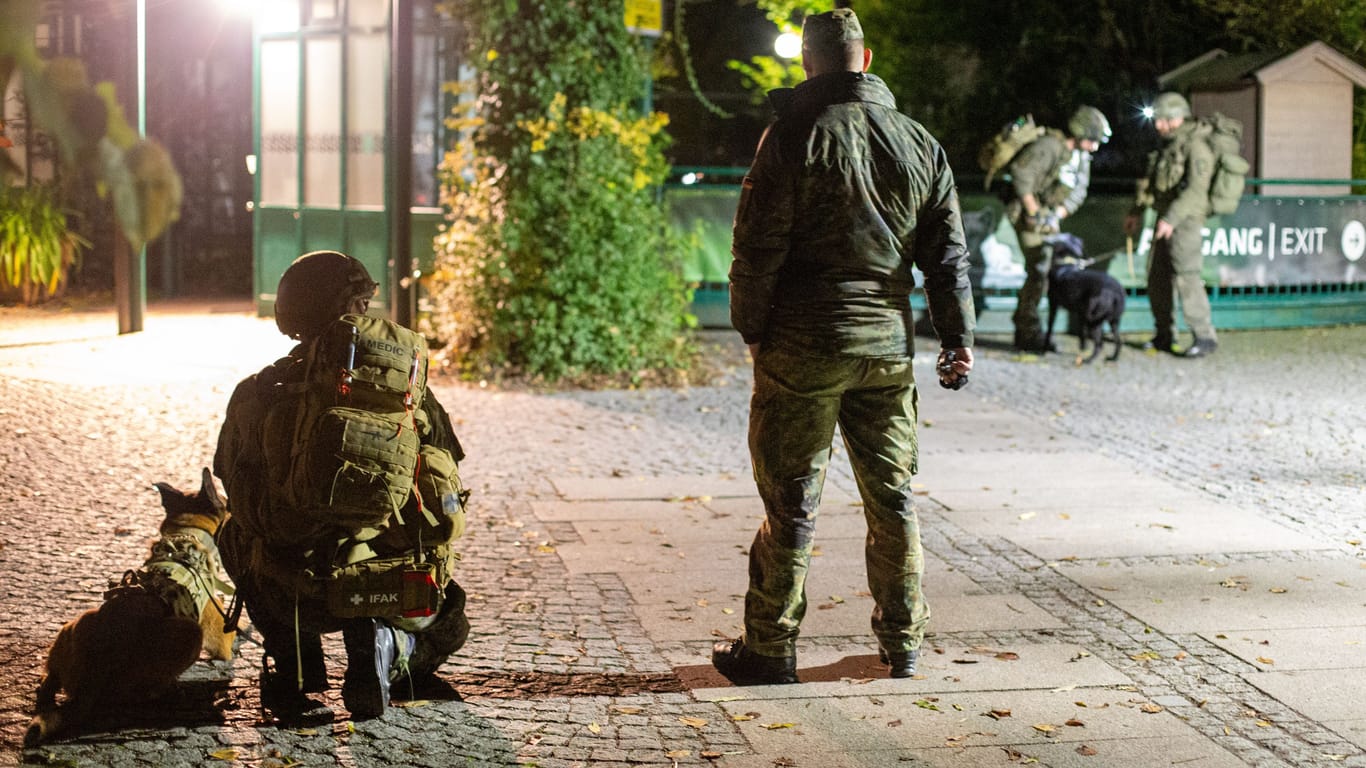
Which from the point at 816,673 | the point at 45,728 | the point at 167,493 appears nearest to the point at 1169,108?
the point at 816,673

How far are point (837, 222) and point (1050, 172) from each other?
31.1ft

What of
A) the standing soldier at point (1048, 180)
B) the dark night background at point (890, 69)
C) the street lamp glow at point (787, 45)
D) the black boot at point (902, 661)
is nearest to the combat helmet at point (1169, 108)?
the standing soldier at point (1048, 180)

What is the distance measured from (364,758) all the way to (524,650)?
1143mm

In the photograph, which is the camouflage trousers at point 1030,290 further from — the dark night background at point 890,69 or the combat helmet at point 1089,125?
the dark night background at point 890,69

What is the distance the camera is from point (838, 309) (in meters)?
4.99

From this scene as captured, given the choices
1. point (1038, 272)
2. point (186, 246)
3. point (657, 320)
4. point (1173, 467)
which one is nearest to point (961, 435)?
point (1173, 467)

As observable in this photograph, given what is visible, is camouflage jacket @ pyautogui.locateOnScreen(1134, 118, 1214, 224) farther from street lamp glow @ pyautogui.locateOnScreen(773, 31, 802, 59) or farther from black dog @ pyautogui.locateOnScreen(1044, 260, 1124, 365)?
street lamp glow @ pyautogui.locateOnScreen(773, 31, 802, 59)

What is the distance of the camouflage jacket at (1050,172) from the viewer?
13.9m

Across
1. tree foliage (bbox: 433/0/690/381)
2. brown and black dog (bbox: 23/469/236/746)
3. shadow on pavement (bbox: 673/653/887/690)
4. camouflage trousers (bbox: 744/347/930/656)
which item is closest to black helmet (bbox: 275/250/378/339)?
brown and black dog (bbox: 23/469/236/746)

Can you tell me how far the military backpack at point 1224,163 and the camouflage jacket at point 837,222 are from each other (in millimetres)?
9695

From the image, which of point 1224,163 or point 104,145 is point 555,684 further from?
point 1224,163

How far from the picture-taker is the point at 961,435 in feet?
33.3

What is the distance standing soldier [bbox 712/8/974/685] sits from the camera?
495 centimetres

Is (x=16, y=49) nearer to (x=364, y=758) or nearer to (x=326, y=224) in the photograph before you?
(x=364, y=758)
